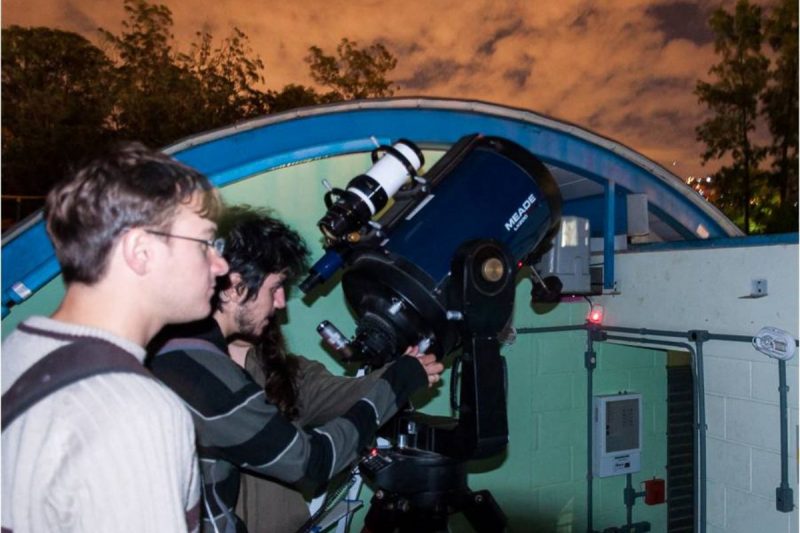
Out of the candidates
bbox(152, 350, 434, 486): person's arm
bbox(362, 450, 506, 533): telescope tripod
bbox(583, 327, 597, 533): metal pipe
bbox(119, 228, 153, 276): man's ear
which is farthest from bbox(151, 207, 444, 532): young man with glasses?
bbox(583, 327, 597, 533): metal pipe

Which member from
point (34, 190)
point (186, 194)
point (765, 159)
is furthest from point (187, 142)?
point (765, 159)

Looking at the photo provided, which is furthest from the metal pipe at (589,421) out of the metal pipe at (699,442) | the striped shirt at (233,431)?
the striped shirt at (233,431)

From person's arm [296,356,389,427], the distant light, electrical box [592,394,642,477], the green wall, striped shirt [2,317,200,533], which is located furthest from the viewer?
electrical box [592,394,642,477]

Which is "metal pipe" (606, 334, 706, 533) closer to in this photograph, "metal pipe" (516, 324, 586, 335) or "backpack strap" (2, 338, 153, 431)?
"metal pipe" (516, 324, 586, 335)

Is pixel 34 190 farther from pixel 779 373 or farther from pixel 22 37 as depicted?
pixel 779 373

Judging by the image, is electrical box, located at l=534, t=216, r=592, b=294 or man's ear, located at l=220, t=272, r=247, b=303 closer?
man's ear, located at l=220, t=272, r=247, b=303

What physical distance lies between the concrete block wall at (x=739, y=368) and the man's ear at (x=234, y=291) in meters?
2.43

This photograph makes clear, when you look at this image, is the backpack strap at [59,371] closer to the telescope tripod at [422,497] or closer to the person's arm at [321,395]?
the telescope tripod at [422,497]

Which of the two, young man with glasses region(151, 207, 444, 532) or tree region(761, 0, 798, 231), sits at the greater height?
tree region(761, 0, 798, 231)

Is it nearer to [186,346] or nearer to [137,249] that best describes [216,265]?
[137,249]

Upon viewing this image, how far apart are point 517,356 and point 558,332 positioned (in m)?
0.38

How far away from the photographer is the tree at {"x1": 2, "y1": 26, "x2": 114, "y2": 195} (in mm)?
18656

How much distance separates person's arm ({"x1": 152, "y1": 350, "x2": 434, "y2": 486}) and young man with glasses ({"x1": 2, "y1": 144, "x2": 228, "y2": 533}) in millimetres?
491

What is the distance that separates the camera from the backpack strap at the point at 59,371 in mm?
1137
